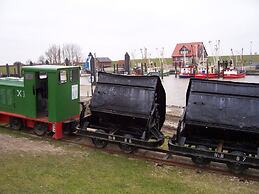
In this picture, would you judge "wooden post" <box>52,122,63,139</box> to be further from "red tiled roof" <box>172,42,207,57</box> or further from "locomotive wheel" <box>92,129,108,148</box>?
"red tiled roof" <box>172,42,207,57</box>

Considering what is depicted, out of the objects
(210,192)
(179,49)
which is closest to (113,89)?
(210,192)

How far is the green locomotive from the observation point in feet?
36.0

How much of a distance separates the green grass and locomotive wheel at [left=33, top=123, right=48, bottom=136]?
195 centimetres

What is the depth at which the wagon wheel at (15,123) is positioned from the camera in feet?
41.1

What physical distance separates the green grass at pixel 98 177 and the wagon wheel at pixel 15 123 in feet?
9.16

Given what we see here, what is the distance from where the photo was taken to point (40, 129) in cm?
1185

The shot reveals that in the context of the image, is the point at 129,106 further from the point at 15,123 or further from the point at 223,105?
the point at 15,123

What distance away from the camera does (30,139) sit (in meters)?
11.5

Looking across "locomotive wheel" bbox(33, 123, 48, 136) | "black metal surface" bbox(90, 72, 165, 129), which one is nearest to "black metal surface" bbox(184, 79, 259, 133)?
"black metal surface" bbox(90, 72, 165, 129)

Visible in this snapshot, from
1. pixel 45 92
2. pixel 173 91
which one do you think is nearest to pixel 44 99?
pixel 45 92

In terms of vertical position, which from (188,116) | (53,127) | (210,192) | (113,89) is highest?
(113,89)

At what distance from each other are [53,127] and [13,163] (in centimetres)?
256

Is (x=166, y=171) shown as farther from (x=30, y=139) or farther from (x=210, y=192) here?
(x=30, y=139)

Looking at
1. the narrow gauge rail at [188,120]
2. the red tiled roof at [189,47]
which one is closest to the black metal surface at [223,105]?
the narrow gauge rail at [188,120]
